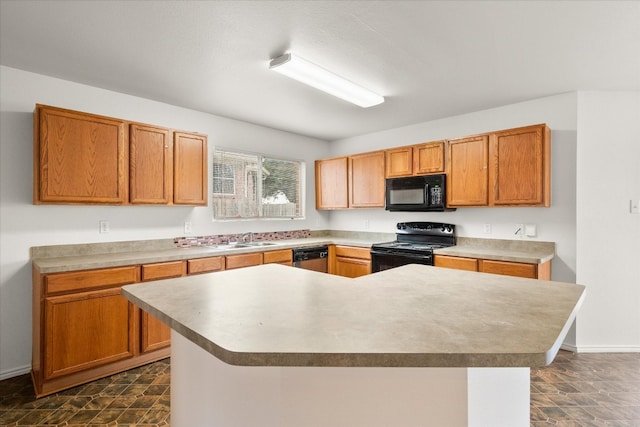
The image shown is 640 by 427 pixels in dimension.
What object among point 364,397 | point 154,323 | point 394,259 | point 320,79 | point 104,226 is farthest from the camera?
point 394,259

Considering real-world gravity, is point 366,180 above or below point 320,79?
below

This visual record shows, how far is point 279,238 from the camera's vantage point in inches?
188

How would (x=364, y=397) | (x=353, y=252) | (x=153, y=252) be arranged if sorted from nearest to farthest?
(x=364, y=397), (x=153, y=252), (x=353, y=252)

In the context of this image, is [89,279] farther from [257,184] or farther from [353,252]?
[353,252]

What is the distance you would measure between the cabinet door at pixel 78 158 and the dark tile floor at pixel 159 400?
149 centimetres

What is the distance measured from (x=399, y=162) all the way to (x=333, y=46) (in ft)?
7.26

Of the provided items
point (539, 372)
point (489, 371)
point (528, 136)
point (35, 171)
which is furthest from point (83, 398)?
point (528, 136)

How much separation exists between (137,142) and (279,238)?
7.45 ft

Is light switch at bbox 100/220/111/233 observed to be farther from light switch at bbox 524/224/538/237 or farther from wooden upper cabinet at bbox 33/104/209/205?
light switch at bbox 524/224/538/237

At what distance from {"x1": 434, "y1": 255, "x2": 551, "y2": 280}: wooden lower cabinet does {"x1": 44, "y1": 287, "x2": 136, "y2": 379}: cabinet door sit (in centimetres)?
306

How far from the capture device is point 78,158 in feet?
9.02

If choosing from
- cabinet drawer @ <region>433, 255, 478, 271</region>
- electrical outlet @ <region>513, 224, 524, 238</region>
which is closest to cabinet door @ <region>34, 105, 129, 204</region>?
cabinet drawer @ <region>433, 255, 478, 271</region>

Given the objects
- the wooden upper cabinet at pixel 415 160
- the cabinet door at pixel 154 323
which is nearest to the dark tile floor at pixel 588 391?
the wooden upper cabinet at pixel 415 160

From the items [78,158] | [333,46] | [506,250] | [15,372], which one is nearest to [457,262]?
[506,250]
